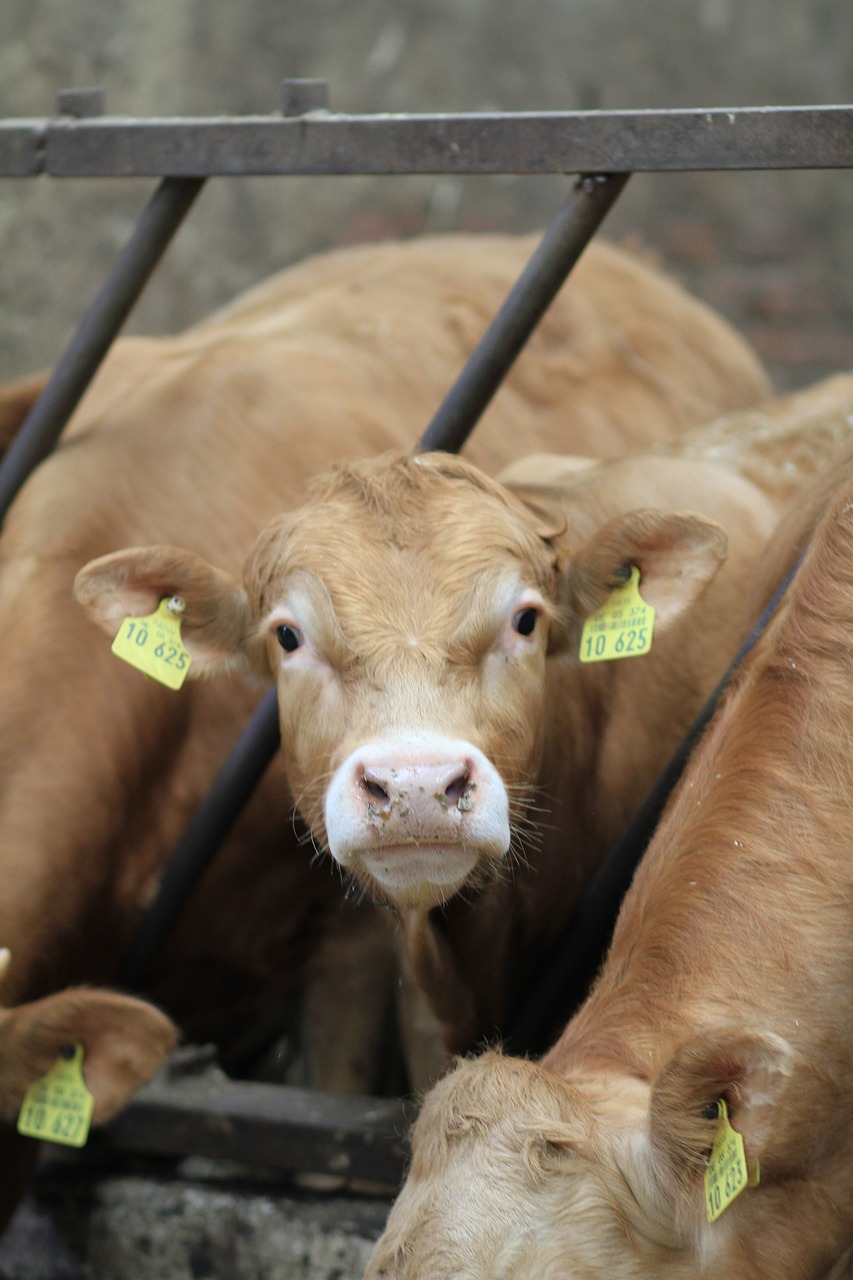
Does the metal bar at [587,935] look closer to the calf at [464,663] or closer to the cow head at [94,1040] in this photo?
the calf at [464,663]

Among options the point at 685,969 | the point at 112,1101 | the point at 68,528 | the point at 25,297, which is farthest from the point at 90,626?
the point at 25,297

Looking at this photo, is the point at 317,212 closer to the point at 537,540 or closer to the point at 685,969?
the point at 537,540

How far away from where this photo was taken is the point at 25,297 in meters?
5.80

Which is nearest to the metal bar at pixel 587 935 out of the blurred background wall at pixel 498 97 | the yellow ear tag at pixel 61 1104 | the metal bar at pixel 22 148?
the yellow ear tag at pixel 61 1104

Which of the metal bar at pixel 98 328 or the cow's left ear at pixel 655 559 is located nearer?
the cow's left ear at pixel 655 559

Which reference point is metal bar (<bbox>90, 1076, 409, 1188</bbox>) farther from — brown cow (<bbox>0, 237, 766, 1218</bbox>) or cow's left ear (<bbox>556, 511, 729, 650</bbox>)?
cow's left ear (<bbox>556, 511, 729, 650</bbox>)

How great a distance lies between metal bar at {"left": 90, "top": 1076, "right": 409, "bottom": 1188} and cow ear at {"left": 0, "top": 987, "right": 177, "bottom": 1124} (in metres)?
0.42

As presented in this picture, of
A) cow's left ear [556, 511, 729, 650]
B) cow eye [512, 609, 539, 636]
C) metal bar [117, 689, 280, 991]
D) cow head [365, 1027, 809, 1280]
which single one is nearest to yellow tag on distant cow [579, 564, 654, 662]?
cow's left ear [556, 511, 729, 650]

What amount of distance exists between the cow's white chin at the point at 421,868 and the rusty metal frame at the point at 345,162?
644 millimetres

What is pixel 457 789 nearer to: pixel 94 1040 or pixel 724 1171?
pixel 724 1171

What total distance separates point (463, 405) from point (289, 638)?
541 mm

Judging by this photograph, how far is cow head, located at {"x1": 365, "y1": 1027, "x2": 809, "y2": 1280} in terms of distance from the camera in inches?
60.5

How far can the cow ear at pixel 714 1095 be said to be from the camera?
151cm

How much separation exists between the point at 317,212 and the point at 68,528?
11.0 ft
